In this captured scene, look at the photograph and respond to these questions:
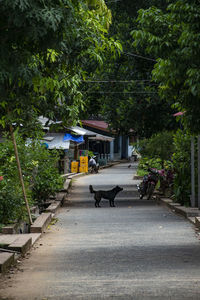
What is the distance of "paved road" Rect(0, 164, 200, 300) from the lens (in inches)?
316

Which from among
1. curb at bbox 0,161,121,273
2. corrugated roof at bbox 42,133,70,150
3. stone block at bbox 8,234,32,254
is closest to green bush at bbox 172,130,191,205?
curb at bbox 0,161,121,273

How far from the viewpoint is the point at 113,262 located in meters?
10.3

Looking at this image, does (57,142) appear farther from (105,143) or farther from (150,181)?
(105,143)

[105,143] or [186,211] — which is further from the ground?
[105,143]

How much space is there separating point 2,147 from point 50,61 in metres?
9.21

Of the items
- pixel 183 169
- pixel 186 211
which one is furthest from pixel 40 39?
pixel 183 169

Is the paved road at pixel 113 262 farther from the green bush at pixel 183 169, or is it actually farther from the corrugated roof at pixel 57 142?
the corrugated roof at pixel 57 142

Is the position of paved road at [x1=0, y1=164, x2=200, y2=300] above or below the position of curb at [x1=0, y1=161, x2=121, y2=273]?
below

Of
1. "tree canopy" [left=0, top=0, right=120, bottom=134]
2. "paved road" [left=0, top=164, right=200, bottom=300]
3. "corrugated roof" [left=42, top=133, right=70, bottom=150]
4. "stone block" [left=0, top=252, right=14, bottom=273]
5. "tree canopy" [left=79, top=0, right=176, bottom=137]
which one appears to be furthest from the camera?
"corrugated roof" [left=42, top=133, right=70, bottom=150]

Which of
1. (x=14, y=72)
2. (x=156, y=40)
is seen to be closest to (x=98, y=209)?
(x=156, y=40)

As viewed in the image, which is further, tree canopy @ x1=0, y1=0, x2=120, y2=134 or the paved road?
the paved road

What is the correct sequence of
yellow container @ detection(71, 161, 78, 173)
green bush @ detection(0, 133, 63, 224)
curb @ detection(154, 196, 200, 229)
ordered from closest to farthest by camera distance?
green bush @ detection(0, 133, 63, 224) → curb @ detection(154, 196, 200, 229) → yellow container @ detection(71, 161, 78, 173)

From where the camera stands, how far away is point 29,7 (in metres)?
6.38

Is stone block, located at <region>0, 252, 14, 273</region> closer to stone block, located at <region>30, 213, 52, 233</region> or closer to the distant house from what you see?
stone block, located at <region>30, 213, 52, 233</region>
